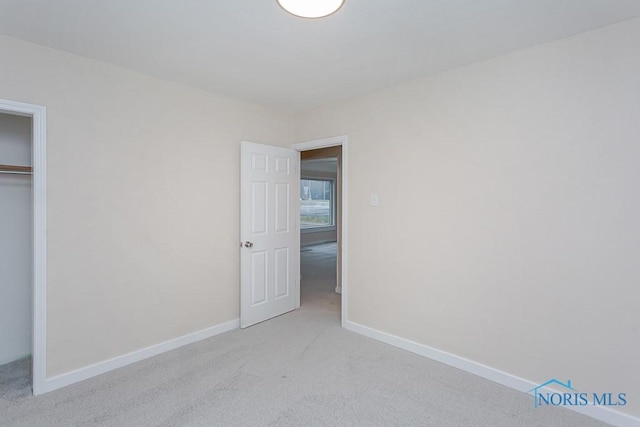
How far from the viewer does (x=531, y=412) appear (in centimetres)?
206

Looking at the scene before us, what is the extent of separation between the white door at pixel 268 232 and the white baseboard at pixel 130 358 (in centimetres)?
30

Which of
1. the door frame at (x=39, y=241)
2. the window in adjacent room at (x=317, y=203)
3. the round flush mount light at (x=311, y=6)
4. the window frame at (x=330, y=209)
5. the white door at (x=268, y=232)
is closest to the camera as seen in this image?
the round flush mount light at (x=311, y=6)

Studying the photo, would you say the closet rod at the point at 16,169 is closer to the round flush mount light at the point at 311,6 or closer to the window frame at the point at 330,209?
the round flush mount light at the point at 311,6

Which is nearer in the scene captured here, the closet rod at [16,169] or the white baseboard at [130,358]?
the white baseboard at [130,358]

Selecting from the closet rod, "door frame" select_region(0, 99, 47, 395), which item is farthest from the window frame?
"door frame" select_region(0, 99, 47, 395)

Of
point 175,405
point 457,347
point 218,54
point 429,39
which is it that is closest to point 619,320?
point 457,347

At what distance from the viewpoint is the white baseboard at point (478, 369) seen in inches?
77.4

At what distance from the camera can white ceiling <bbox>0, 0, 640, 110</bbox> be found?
1.81m

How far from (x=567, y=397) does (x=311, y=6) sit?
9.43 feet

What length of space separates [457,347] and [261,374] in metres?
1.62

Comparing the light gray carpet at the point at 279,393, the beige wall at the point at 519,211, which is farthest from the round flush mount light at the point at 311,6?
the light gray carpet at the point at 279,393

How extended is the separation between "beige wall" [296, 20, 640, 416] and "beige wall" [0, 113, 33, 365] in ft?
10.0

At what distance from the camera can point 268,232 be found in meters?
3.69

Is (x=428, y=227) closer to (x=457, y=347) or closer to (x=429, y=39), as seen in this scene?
(x=457, y=347)
